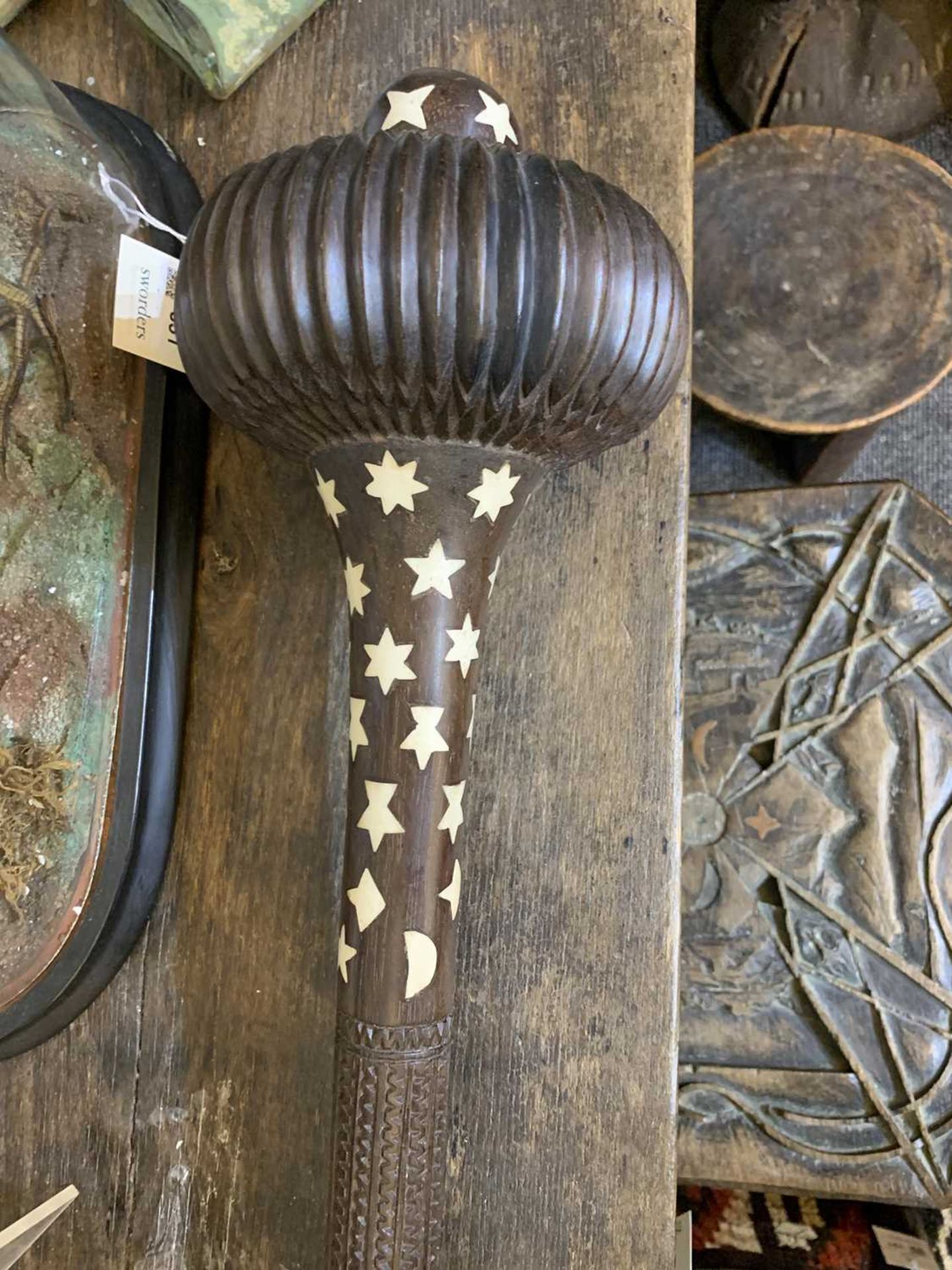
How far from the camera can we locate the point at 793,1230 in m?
1.15

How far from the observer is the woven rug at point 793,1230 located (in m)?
1.11

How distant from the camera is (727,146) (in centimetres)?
99

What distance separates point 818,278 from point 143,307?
74 centimetres

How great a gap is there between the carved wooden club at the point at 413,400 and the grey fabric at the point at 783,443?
87 cm

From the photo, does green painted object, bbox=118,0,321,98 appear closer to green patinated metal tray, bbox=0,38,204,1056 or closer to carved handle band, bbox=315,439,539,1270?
green patinated metal tray, bbox=0,38,204,1056

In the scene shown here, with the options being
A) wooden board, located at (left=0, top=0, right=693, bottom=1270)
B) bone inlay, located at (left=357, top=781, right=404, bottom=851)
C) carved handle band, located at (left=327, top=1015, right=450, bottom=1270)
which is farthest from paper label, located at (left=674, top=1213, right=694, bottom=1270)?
bone inlay, located at (left=357, top=781, right=404, bottom=851)

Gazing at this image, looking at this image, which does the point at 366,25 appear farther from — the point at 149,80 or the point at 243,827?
the point at 243,827

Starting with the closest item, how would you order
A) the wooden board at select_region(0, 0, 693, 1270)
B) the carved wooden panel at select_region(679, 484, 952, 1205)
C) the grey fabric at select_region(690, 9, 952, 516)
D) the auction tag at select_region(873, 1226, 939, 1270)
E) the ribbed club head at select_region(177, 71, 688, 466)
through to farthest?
the ribbed club head at select_region(177, 71, 688, 466)
the wooden board at select_region(0, 0, 693, 1270)
the carved wooden panel at select_region(679, 484, 952, 1205)
the auction tag at select_region(873, 1226, 939, 1270)
the grey fabric at select_region(690, 9, 952, 516)

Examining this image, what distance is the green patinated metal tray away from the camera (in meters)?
0.57

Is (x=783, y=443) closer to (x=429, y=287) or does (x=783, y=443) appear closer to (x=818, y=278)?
(x=818, y=278)

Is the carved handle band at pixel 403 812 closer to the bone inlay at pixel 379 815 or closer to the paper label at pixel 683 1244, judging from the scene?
the bone inlay at pixel 379 815

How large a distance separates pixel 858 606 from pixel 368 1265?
751mm

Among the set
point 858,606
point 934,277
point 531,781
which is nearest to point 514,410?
point 531,781

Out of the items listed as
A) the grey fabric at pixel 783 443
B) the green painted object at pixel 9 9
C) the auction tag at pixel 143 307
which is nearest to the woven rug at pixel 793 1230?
the grey fabric at pixel 783 443
